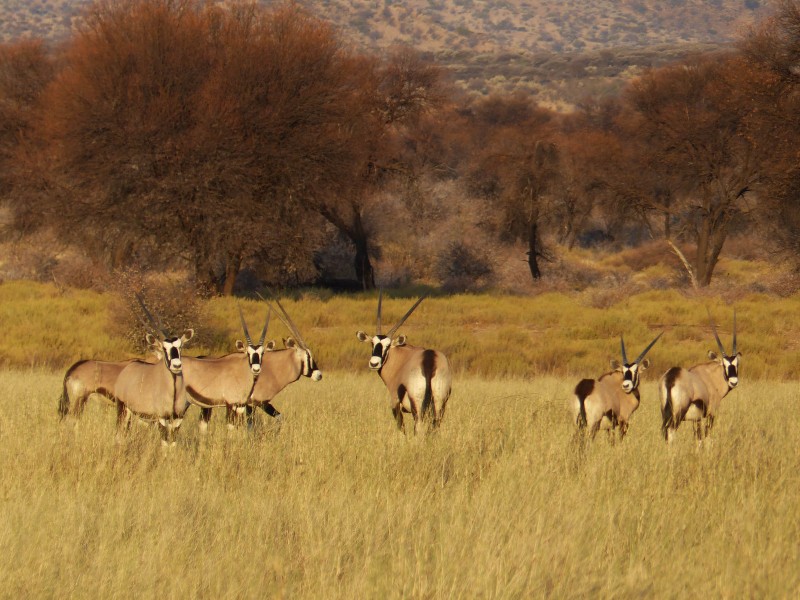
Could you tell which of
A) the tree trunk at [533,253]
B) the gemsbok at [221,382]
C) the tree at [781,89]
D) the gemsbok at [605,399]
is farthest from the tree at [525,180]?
the gemsbok at [221,382]

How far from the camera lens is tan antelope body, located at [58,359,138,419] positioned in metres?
8.77

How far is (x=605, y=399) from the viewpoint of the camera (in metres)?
8.31

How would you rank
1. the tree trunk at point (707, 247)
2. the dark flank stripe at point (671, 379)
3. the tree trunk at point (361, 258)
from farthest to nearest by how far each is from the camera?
the tree trunk at point (707, 247), the tree trunk at point (361, 258), the dark flank stripe at point (671, 379)

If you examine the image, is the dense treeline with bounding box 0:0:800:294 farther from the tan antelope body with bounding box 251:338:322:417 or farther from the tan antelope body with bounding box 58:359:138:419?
the tan antelope body with bounding box 58:359:138:419

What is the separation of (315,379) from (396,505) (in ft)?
8.09

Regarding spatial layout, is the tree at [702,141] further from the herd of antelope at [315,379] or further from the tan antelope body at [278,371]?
the tan antelope body at [278,371]

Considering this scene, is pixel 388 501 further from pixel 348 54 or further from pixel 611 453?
pixel 348 54

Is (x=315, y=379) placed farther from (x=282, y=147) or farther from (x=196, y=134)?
(x=282, y=147)

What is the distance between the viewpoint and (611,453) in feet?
25.7

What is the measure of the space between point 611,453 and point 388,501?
2441 mm

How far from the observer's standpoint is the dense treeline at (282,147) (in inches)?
978

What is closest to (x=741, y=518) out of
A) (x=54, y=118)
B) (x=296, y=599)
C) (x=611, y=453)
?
(x=611, y=453)

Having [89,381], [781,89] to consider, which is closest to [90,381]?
[89,381]

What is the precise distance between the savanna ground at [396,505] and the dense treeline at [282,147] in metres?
13.4
